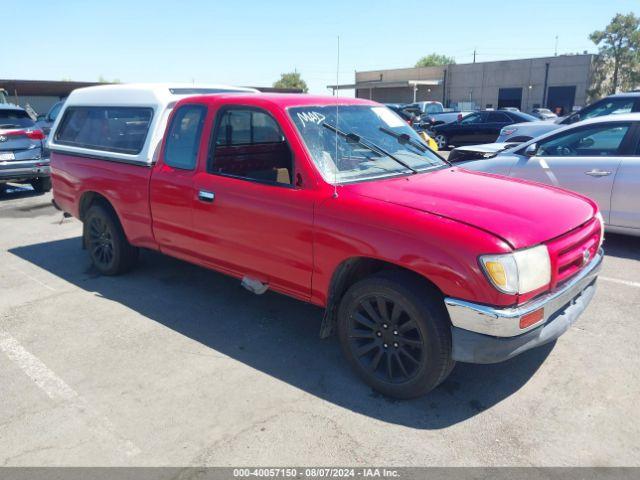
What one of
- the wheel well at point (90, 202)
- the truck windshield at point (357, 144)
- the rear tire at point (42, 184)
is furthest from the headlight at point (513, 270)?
the rear tire at point (42, 184)

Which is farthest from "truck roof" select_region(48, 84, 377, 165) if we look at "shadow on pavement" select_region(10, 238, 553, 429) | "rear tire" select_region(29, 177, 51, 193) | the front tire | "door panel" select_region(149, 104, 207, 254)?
"rear tire" select_region(29, 177, 51, 193)

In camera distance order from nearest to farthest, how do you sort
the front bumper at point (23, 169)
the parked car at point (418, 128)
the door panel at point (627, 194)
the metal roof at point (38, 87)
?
1. the door panel at point (627, 194)
2. the parked car at point (418, 128)
3. the front bumper at point (23, 169)
4. the metal roof at point (38, 87)

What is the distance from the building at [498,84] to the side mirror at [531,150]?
47.8 meters

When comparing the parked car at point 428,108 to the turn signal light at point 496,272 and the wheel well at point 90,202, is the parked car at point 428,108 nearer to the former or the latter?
the wheel well at point 90,202

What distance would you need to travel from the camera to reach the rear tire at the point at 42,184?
11.0 metres

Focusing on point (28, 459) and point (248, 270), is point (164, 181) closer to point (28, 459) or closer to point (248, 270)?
point (248, 270)

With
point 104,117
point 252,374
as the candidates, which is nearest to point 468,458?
point 252,374

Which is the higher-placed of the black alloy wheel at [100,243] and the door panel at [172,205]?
the door panel at [172,205]

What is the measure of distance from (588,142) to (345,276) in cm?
469

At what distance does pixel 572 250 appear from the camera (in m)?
3.31

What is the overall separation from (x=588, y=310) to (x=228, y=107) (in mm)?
3589

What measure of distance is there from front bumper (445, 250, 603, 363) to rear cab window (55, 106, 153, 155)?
3462 mm

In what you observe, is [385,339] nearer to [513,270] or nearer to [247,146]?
[513,270]

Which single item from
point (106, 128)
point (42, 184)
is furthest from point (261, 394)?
point (42, 184)
